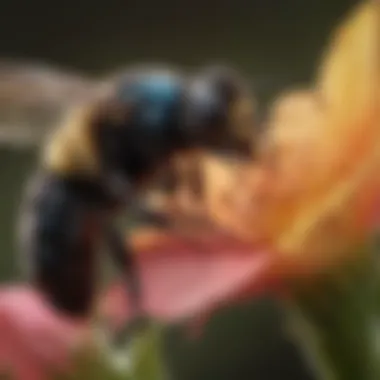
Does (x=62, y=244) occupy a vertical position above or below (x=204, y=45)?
below

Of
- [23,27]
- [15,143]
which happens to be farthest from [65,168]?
[23,27]

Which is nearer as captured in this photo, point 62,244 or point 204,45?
point 62,244

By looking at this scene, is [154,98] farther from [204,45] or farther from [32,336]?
[204,45]

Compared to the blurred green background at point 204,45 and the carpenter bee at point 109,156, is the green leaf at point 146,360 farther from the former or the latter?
the blurred green background at point 204,45

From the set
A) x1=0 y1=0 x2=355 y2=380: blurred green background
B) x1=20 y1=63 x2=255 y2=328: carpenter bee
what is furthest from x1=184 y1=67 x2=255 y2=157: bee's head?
x1=0 y1=0 x2=355 y2=380: blurred green background

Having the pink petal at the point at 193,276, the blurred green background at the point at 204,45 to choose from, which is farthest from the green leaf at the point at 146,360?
the blurred green background at the point at 204,45

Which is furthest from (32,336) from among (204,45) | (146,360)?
(204,45)
